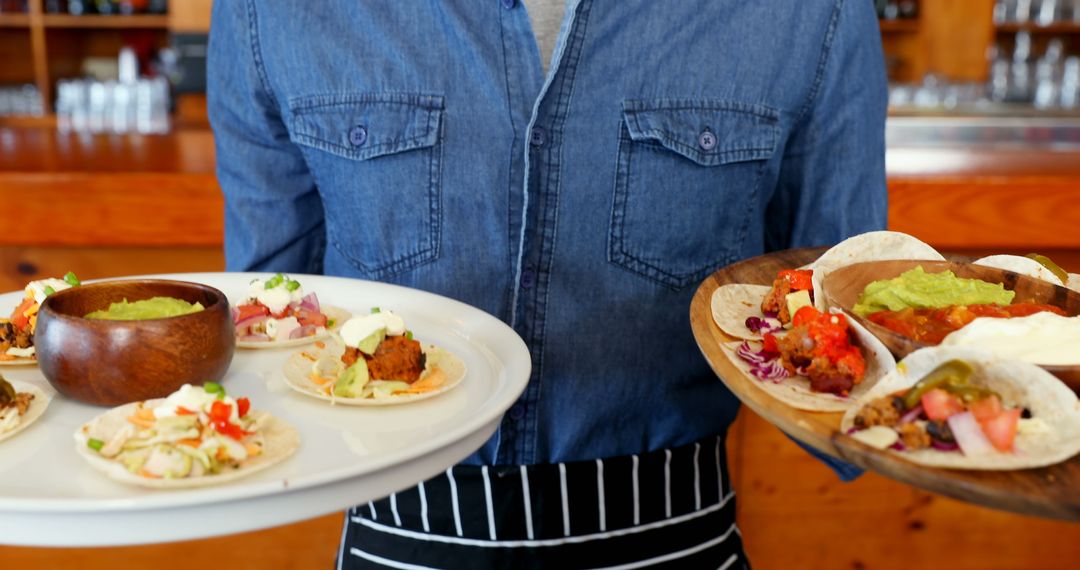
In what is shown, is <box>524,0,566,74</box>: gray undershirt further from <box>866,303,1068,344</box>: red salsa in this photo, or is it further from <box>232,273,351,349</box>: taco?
<box>866,303,1068,344</box>: red salsa

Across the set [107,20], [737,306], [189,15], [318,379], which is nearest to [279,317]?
[318,379]

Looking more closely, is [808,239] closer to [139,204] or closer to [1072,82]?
[139,204]

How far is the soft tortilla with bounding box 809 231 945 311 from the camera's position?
1211 millimetres

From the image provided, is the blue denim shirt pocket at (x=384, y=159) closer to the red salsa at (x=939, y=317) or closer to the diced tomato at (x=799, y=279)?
the diced tomato at (x=799, y=279)

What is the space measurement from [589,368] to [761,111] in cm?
46

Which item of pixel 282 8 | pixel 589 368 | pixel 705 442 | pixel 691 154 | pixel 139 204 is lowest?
pixel 705 442

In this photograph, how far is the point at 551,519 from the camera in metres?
1.50

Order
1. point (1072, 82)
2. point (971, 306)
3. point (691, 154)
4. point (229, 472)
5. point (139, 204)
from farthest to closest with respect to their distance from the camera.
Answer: point (1072, 82) → point (139, 204) → point (691, 154) → point (971, 306) → point (229, 472)

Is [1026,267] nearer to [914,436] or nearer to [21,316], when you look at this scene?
[914,436]

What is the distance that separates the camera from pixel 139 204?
2.24 metres

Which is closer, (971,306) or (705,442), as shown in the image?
(971,306)

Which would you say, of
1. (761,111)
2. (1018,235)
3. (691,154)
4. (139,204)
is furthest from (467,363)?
(1018,235)

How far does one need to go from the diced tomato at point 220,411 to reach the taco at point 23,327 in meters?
0.30

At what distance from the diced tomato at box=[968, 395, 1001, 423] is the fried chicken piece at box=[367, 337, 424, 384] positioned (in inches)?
22.6
